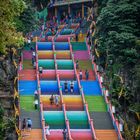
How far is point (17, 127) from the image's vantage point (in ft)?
110

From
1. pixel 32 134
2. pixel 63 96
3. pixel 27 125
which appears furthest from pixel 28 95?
pixel 32 134

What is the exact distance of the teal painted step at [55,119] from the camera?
34.4 metres

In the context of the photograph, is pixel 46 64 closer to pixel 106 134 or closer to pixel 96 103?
pixel 96 103

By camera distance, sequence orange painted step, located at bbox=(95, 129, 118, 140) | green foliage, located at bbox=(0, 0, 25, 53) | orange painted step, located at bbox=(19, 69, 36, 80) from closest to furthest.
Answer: green foliage, located at bbox=(0, 0, 25, 53) < orange painted step, located at bbox=(95, 129, 118, 140) < orange painted step, located at bbox=(19, 69, 36, 80)

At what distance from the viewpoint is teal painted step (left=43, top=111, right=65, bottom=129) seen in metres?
34.4

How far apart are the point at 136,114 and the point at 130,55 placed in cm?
592

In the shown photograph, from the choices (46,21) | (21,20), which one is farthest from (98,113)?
(46,21)

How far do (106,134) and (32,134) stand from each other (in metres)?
4.90

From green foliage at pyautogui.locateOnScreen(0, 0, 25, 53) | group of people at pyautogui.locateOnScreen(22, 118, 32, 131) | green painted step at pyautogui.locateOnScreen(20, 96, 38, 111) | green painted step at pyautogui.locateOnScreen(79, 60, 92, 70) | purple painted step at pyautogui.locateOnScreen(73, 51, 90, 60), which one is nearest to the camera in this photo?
green foliage at pyautogui.locateOnScreen(0, 0, 25, 53)

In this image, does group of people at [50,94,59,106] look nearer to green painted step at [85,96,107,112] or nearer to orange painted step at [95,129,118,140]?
green painted step at [85,96,107,112]

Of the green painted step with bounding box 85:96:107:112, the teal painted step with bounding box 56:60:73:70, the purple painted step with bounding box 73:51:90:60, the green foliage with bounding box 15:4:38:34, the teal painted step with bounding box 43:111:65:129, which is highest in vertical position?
the green foliage with bounding box 15:4:38:34

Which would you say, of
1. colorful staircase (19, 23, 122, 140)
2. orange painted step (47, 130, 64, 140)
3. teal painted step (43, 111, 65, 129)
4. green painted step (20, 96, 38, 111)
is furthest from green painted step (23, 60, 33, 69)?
orange painted step (47, 130, 64, 140)

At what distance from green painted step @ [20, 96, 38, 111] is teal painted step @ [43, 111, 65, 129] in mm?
1549

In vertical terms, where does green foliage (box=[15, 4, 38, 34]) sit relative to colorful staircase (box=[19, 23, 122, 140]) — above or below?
above
